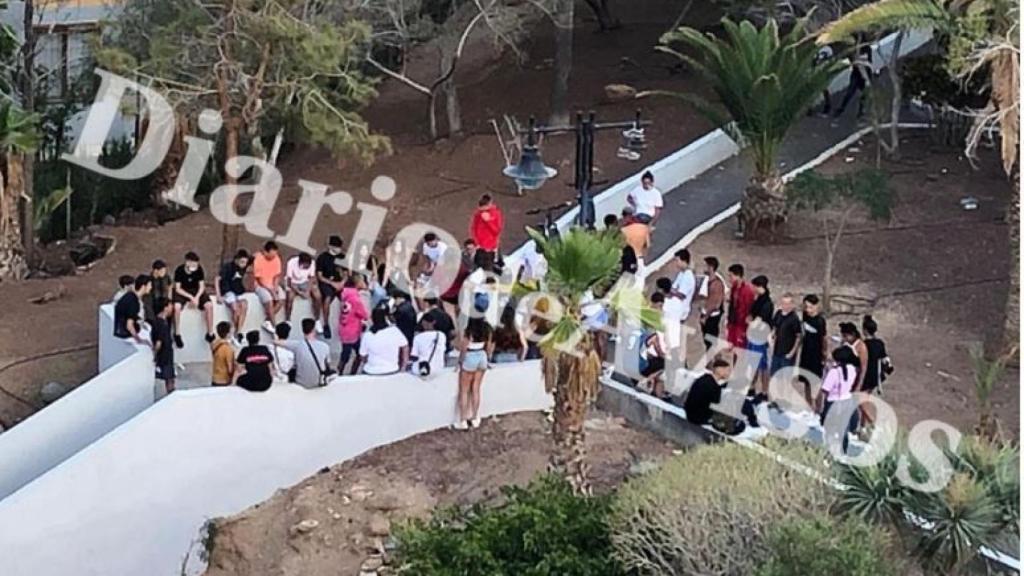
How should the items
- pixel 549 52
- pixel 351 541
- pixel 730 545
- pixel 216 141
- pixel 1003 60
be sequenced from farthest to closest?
pixel 549 52 → pixel 216 141 → pixel 1003 60 → pixel 351 541 → pixel 730 545

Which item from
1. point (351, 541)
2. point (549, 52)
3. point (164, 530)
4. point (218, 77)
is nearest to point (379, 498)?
point (351, 541)

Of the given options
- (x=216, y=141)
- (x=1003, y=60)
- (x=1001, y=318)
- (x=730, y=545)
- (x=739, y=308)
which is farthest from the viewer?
(x=216, y=141)

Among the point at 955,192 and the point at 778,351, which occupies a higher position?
the point at 955,192

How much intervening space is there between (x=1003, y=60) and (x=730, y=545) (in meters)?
7.06

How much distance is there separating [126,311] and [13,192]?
5.85 meters

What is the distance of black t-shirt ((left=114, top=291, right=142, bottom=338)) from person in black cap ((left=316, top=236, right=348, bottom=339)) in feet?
5.86

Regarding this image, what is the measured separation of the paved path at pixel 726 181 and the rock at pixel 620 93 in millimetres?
3243

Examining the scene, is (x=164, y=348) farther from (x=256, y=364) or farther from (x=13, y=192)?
(x=13, y=192)

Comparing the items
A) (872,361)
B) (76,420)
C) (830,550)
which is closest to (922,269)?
(872,361)

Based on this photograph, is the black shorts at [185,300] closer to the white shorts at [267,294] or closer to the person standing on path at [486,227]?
the white shorts at [267,294]

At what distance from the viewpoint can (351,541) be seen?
14.9 meters

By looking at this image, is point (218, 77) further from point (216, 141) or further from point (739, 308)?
point (739, 308)

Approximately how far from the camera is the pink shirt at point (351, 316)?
1598cm

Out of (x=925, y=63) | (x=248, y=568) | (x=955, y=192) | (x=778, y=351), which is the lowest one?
(x=248, y=568)
